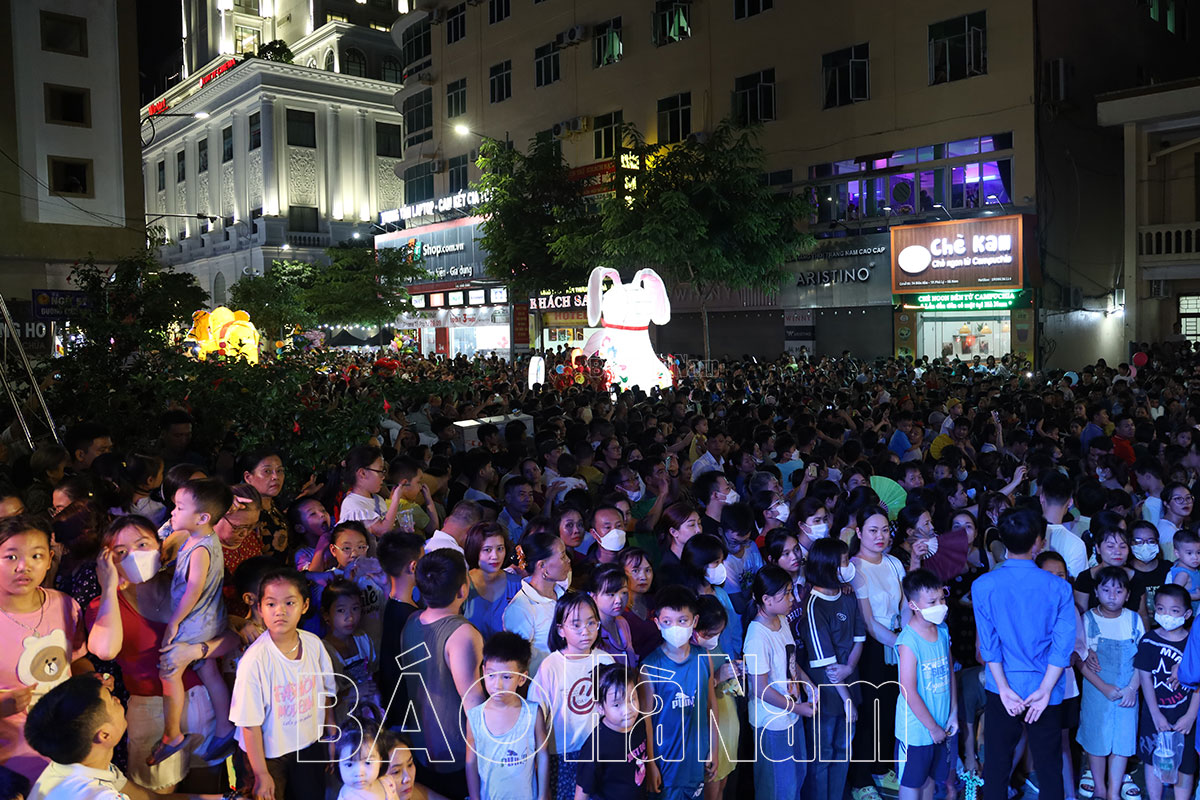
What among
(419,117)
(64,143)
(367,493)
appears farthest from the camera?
(419,117)

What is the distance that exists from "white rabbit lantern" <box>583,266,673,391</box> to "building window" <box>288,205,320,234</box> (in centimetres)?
4191

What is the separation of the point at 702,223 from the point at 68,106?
57.9 feet

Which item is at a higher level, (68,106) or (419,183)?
(419,183)

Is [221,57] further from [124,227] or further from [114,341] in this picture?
[114,341]

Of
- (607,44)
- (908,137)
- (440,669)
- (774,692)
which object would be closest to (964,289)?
(908,137)

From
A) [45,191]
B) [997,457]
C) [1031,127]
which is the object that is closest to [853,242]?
[1031,127]

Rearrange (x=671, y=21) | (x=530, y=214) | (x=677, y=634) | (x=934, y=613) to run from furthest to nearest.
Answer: (x=671, y=21) < (x=530, y=214) < (x=934, y=613) < (x=677, y=634)

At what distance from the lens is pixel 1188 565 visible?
5453mm

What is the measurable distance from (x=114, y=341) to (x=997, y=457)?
30.3 ft

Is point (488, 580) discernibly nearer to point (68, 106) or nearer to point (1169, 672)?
point (1169, 672)

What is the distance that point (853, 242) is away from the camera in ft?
82.4

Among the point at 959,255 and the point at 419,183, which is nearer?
the point at 959,255

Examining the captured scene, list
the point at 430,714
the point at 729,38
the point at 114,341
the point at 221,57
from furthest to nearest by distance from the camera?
the point at 221,57, the point at 729,38, the point at 114,341, the point at 430,714

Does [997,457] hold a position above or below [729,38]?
below
